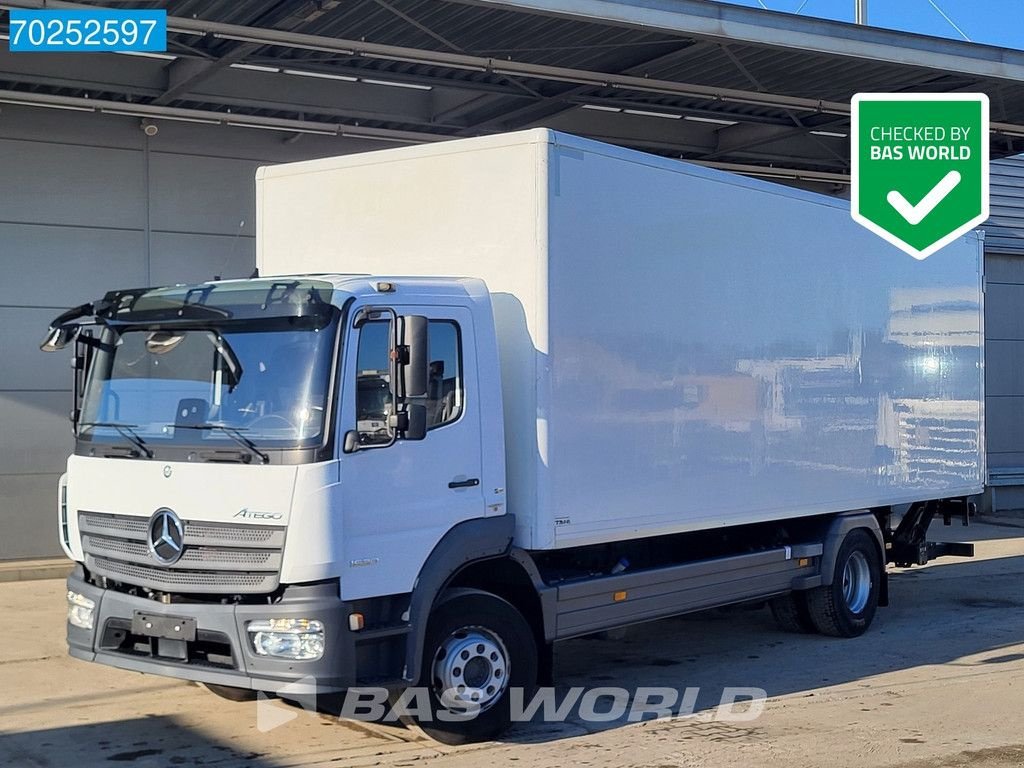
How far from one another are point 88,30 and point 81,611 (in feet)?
21.2

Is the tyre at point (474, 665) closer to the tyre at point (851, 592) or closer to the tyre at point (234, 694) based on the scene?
the tyre at point (234, 694)

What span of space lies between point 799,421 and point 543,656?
3.12 meters

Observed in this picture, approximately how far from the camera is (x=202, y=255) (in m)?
14.2

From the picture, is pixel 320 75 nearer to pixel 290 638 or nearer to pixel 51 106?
pixel 51 106

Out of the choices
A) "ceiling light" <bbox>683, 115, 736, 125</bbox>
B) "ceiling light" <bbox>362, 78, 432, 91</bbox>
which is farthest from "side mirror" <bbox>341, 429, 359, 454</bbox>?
"ceiling light" <bbox>683, 115, 736, 125</bbox>

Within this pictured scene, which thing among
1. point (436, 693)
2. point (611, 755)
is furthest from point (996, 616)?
point (436, 693)

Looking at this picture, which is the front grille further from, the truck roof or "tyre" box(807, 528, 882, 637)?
"tyre" box(807, 528, 882, 637)

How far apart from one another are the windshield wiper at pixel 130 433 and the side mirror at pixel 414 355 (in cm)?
147

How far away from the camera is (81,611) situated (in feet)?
23.4

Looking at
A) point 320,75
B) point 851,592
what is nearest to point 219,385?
point 851,592

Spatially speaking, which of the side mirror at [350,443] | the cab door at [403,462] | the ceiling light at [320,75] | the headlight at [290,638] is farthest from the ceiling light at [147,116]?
the headlight at [290,638]

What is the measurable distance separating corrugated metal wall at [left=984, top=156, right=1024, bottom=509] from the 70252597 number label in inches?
565

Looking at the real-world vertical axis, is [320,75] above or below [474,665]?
above

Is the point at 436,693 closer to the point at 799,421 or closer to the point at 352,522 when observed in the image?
the point at 352,522
